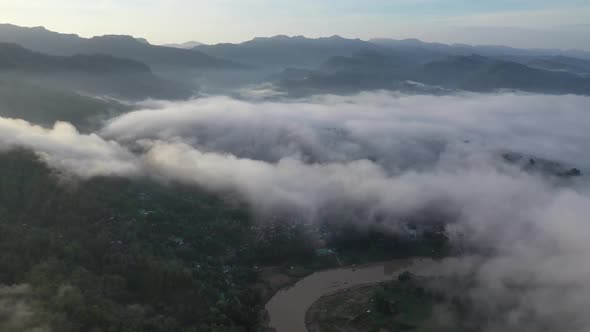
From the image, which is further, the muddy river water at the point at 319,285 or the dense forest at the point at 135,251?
the muddy river water at the point at 319,285

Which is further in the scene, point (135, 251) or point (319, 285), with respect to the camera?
point (319, 285)

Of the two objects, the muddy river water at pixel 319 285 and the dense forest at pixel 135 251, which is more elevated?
the dense forest at pixel 135 251

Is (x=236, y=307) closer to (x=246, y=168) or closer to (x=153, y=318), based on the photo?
(x=153, y=318)

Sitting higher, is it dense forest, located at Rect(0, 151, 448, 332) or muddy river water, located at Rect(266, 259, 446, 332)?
dense forest, located at Rect(0, 151, 448, 332)

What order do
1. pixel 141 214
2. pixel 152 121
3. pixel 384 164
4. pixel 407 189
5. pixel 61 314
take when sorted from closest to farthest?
1. pixel 61 314
2. pixel 141 214
3. pixel 407 189
4. pixel 384 164
5. pixel 152 121

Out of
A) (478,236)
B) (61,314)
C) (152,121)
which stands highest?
(152,121)

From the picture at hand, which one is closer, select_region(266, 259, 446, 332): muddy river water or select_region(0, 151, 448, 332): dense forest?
select_region(0, 151, 448, 332): dense forest

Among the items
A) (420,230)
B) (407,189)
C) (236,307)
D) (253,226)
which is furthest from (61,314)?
(407,189)

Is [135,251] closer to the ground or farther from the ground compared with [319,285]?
farther from the ground
